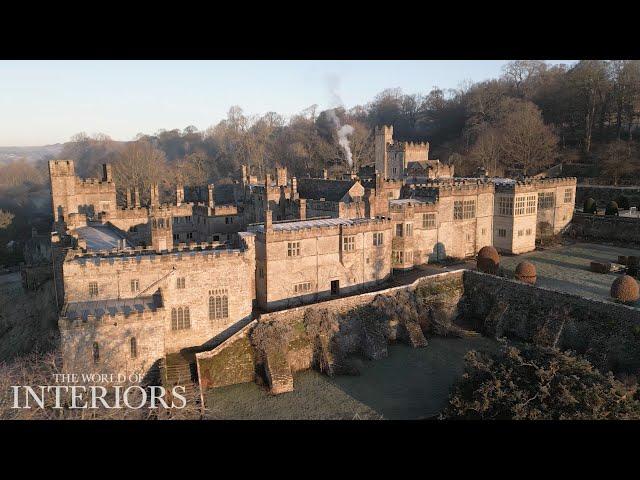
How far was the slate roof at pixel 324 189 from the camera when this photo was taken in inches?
1463

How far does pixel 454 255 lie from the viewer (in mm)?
39250

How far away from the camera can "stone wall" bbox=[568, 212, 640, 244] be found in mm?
42500

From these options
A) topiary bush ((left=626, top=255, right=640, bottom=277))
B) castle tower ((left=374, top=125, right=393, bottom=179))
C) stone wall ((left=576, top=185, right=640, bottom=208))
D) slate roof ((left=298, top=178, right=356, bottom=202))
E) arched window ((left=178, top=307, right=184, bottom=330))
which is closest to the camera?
arched window ((left=178, top=307, right=184, bottom=330))

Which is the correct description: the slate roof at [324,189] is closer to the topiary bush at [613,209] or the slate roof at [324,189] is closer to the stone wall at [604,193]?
the topiary bush at [613,209]

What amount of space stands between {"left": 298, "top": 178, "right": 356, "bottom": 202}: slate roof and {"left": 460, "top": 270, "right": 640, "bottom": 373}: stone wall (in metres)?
10.3

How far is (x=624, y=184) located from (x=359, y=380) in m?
45.7

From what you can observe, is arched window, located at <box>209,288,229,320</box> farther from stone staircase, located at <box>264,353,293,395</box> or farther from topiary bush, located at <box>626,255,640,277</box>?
topiary bush, located at <box>626,255,640,277</box>

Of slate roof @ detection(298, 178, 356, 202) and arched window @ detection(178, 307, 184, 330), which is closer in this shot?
arched window @ detection(178, 307, 184, 330)

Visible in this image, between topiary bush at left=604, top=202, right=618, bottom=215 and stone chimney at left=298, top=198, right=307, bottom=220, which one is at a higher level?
stone chimney at left=298, top=198, right=307, bottom=220

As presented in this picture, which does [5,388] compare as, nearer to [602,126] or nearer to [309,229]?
[309,229]

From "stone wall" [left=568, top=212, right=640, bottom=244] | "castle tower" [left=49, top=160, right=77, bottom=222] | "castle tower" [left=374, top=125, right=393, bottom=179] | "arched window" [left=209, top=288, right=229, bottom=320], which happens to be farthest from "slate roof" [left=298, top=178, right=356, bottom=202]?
"castle tower" [left=374, top=125, right=393, bottom=179]

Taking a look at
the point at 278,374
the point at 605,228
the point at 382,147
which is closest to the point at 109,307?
the point at 278,374

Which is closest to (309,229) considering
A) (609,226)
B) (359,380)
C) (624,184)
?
(359,380)

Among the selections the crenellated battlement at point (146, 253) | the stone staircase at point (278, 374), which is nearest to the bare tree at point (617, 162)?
the crenellated battlement at point (146, 253)
